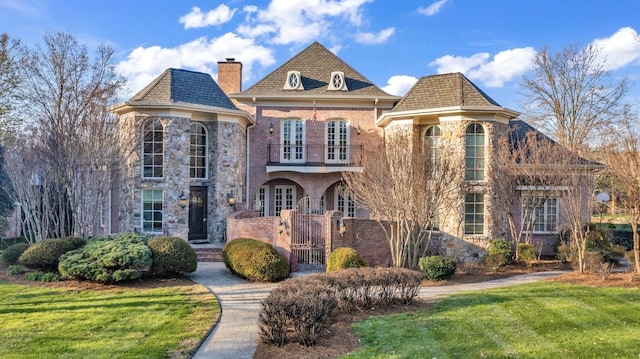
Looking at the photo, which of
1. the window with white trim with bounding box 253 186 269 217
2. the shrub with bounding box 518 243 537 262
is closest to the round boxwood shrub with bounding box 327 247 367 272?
the shrub with bounding box 518 243 537 262

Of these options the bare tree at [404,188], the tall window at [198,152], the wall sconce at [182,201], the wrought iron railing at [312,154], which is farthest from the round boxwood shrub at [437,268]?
the tall window at [198,152]

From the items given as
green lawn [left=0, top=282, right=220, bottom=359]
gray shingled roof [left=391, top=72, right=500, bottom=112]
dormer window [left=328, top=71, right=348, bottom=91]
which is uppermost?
dormer window [left=328, top=71, right=348, bottom=91]

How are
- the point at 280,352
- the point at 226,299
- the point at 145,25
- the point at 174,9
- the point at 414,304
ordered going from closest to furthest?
the point at 280,352
the point at 414,304
the point at 226,299
the point at 145,25
the point at 174,9

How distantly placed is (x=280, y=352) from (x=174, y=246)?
260 inches

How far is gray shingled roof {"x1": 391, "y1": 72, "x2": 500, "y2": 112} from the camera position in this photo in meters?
15.7

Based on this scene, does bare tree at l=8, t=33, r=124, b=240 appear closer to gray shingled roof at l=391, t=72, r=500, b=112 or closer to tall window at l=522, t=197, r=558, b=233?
gray shingled roof at l=391, t=72, r=500, b=112

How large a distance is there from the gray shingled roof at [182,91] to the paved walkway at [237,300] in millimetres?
6796

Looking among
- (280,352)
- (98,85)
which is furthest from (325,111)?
(280,352)

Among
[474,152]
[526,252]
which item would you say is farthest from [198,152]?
[526,252]

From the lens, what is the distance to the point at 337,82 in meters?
20.7

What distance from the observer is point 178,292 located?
1027 centimetres

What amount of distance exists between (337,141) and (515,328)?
14287 millimetres

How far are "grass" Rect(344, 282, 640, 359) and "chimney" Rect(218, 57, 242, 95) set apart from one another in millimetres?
16808

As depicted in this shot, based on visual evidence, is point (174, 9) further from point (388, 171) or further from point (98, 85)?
point (388, 171)
